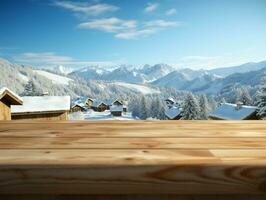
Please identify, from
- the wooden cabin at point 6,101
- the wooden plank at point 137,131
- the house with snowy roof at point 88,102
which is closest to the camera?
the wooden plank at point 137,131

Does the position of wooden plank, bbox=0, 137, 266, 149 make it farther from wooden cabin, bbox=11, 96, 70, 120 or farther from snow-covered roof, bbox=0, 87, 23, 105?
wooden cabin, bbox=11, 96, 70, 120

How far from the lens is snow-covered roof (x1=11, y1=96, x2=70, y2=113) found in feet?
61.3

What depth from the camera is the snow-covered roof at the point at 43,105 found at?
18672 millimetres

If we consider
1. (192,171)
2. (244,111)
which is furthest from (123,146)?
(244,111)

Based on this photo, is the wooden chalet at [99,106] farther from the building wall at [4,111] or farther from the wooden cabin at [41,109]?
the building wall at [4,111]

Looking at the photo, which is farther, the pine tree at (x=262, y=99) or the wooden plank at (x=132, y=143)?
the pine tree at (x=262, y=99)

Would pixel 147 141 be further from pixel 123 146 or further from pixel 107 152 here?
pixel 107 152

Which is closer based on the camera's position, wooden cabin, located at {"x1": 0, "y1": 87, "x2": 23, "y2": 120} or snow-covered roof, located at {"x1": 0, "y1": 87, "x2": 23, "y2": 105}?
snow-covered roof, located at {"x1": 0, "y1": 87, "x2": 23, "y2": 105}

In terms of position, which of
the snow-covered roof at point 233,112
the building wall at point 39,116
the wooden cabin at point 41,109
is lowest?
the snow-covered roof at point 233,112

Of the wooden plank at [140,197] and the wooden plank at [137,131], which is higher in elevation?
the wooden plank at [137,131]

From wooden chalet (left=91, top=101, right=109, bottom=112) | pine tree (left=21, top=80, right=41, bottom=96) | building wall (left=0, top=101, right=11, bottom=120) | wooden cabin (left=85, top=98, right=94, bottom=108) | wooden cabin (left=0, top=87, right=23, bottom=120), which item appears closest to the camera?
wooden cabin (left=0, top=87, right=23, bottom=120)

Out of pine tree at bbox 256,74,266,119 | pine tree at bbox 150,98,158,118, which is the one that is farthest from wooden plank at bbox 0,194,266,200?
pine tree at bbox 150,98,158,118

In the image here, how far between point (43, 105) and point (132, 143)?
778 inches

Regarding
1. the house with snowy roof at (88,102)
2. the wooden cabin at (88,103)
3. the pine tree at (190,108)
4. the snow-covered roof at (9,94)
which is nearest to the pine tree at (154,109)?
the wooden cabin at (88,103)
